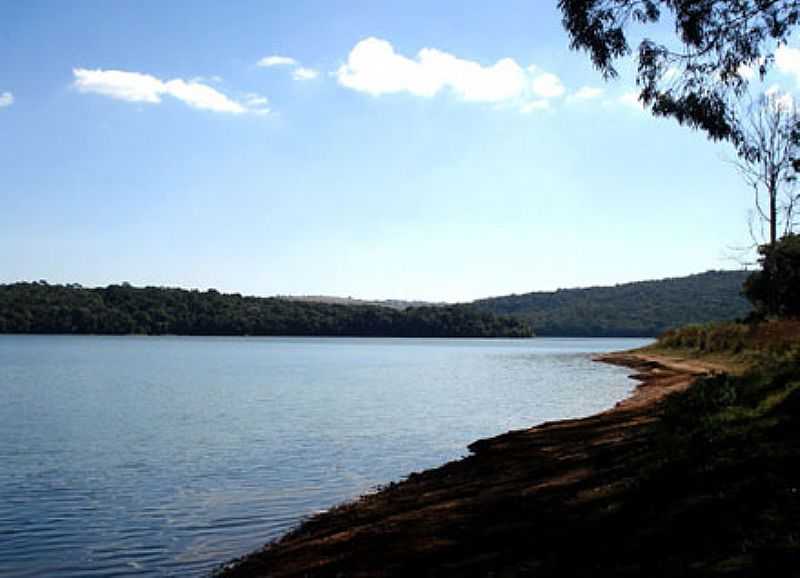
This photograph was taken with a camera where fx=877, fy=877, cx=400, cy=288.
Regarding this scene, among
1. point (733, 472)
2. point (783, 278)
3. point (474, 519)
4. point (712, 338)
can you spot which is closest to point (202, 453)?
point (474, 519)

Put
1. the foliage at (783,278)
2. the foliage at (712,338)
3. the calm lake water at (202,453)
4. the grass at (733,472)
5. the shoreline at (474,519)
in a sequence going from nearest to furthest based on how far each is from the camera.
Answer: the grass at (733,472), the shoreline at (474,519), the calm lake water at (202,453), the foliage at (712,338), the foliage at (783,278)

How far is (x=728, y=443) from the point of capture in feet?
43.0

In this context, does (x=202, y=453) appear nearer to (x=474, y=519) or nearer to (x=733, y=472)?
(x=474, y=519)

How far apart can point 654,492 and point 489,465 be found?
25.2ft

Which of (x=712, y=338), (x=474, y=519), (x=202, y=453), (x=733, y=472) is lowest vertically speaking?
(x=202, y=453)

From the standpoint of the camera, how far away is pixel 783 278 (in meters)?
59.9

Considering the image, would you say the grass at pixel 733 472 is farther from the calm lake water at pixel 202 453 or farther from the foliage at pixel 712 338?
the foliage at pixel 712 338

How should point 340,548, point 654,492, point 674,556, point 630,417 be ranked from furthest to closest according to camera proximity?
point 630,417, point 340,548, point 654,492, point 674,556

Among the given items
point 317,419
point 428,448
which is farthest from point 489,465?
point 317,419

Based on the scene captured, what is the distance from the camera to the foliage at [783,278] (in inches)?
2321

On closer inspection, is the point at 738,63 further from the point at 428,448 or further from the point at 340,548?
the point at 428,448

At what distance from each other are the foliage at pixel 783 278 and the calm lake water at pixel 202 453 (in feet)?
39.8

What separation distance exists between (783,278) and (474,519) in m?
53.4

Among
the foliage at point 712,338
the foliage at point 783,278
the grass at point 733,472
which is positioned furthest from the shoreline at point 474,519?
the foliage at point 783,278
